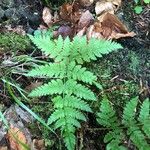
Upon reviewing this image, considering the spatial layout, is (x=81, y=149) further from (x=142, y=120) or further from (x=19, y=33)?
(x=19, y=33)

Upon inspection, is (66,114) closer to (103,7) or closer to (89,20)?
(89,20)

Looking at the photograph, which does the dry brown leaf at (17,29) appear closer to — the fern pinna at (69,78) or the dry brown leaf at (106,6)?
the fern pinna at (69,78)

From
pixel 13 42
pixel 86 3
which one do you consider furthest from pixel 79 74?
pixel 86 3

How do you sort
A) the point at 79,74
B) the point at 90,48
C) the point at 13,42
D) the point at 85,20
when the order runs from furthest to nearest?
the point at 85,20, the point at 13,42, the point at 90,48, the point at 79,74

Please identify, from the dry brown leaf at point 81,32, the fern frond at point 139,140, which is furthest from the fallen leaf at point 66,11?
the fern frond at point 139,140

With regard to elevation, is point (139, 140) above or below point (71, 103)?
below

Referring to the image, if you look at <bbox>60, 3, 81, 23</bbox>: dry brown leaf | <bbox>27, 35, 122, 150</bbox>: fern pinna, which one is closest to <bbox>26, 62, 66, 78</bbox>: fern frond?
<bbox>27, 35, 122, 150</bbox>: fern pinna

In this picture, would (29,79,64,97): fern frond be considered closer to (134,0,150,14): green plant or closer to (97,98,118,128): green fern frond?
(97,98,118,128): green fern frond
